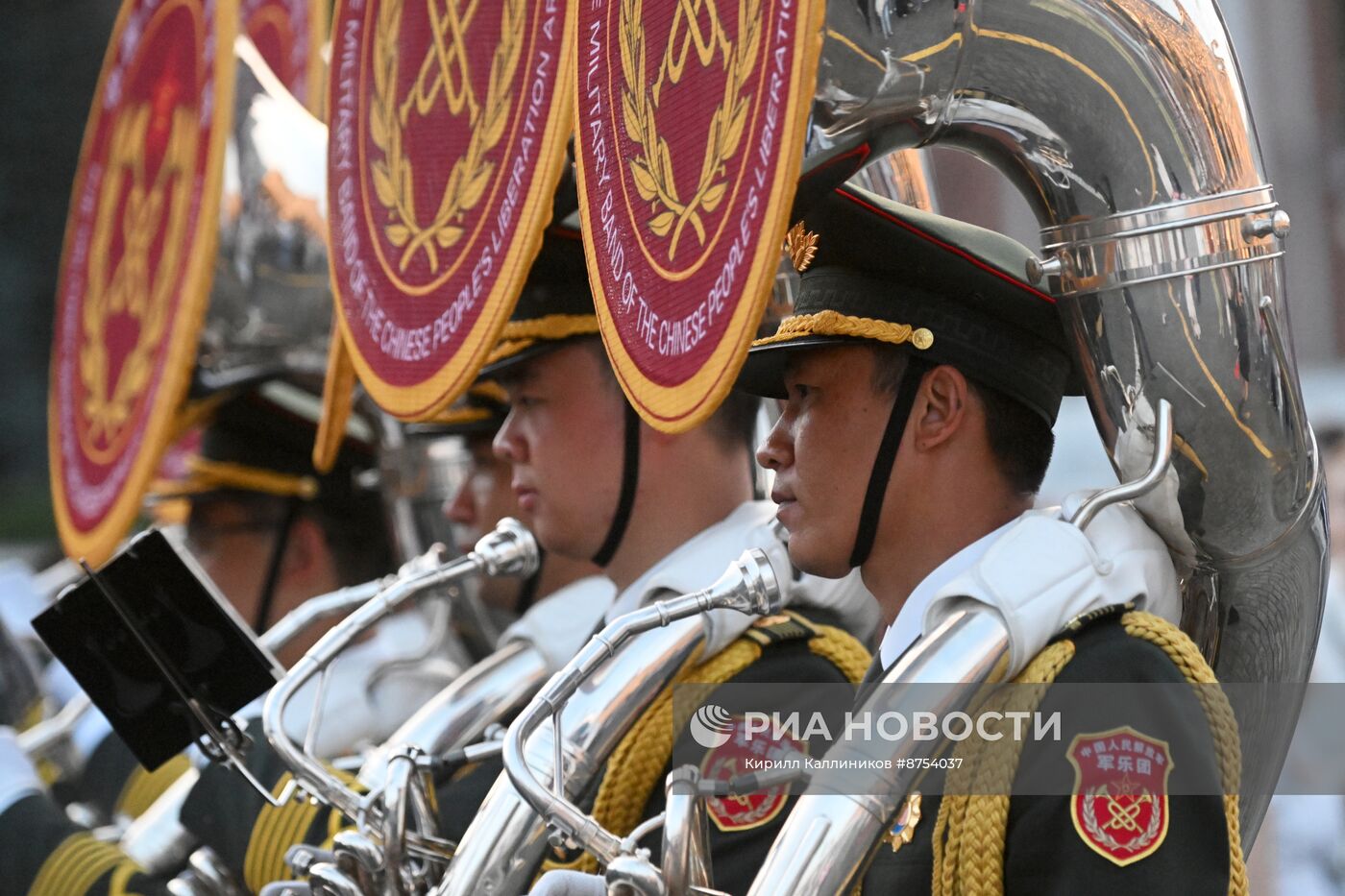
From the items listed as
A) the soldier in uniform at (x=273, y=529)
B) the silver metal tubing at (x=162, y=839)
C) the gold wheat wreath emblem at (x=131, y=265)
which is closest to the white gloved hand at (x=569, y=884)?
the silver metal tubing at (x=162, y=839)

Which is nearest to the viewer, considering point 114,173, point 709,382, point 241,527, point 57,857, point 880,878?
point 709,382

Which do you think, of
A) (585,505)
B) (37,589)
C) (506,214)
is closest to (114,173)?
(37,589)

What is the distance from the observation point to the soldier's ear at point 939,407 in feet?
7.51

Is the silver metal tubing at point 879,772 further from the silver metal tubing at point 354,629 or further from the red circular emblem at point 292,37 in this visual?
the red circular emblem at point 292,37

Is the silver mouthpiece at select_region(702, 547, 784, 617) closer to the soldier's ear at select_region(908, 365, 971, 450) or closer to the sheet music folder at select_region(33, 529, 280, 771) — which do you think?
the soldier's ear at select_region(908, 365, 971, 450)

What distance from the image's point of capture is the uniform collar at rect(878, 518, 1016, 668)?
7.39 ft

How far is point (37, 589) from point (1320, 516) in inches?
140

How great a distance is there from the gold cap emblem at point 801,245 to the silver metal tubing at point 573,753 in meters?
0.56

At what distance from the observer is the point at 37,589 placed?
15.9ft

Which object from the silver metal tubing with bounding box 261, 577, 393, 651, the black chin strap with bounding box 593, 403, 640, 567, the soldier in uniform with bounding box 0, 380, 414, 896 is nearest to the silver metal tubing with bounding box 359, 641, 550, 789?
the silver metal tubing with bounding box 261, 577, 393, 651

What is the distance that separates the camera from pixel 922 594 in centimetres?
228

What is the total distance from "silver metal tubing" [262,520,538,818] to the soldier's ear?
0.91 meters

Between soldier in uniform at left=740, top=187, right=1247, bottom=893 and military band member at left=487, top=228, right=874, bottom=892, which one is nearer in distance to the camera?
soldier in uniform at left=740, top=187, right=1247, bottom=893

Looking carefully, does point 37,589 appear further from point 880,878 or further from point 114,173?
point 880,878
